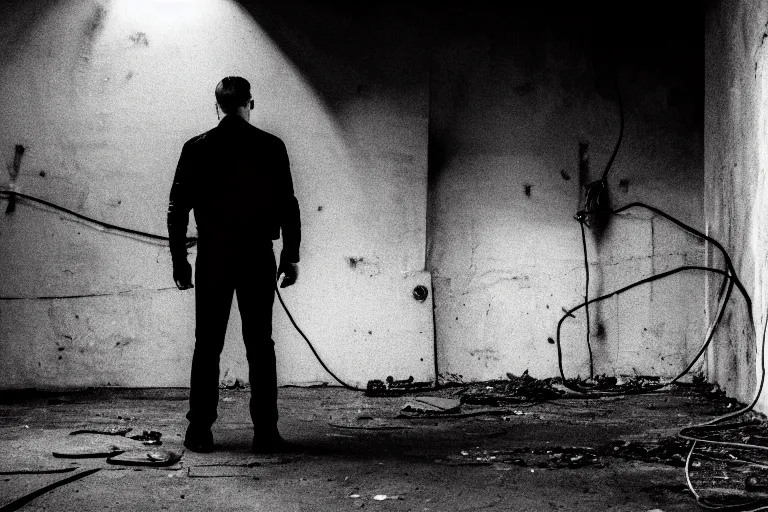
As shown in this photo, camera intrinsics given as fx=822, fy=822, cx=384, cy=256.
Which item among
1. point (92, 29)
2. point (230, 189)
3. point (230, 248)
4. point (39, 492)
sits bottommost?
point (39, 492)

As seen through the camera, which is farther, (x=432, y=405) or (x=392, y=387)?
(x=392, y=387)

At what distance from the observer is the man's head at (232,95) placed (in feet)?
11.8

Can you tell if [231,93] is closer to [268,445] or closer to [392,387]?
[268,445]

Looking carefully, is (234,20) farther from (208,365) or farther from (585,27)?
(208,365)

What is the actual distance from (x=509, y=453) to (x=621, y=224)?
2506mm

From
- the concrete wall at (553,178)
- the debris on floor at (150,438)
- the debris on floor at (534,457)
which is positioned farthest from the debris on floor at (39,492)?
the concrete wall at (553,178)

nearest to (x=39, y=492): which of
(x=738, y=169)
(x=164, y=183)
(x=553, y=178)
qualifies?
(x=164, y=183)

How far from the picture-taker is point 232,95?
3598 millimetres

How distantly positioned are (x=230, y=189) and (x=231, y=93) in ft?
1.38

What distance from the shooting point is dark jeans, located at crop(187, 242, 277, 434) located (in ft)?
11.6

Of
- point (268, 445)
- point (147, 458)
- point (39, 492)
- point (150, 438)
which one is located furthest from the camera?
point (150, 438)

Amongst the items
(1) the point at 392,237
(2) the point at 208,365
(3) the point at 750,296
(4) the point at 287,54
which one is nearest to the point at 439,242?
(1) the point at 392,237

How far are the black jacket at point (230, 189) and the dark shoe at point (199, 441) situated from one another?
2.53 feet

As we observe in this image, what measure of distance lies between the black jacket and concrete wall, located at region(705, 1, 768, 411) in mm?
2534
